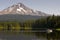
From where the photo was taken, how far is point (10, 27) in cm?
6819

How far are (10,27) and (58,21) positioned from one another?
46.8 feet

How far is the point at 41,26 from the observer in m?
73.0

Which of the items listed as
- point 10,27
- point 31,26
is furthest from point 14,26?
point 31,26

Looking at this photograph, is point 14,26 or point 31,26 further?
point 31,26

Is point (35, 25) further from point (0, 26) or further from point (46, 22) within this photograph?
point (0, 26)

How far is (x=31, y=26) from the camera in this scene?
75312mm

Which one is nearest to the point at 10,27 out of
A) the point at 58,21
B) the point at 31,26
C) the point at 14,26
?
the point at 14,26

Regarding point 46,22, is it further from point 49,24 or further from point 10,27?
point 10,27

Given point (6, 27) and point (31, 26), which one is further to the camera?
point (31, 26)

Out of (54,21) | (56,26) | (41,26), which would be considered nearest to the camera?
(56,26)

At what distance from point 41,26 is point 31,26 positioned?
3.92 m

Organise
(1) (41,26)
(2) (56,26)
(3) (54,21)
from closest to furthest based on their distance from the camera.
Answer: (2) (56,26)
(3) (54,21)
(1) (41,26)

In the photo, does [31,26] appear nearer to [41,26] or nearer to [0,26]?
[41,26]

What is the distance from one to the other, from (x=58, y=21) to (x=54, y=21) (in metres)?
1.80
